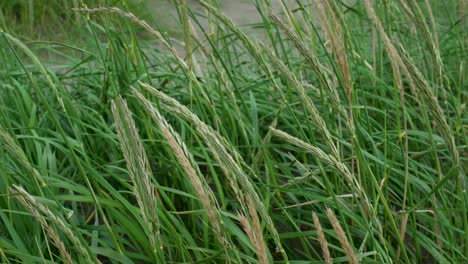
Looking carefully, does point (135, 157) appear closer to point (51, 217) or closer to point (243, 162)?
point (51, 217)

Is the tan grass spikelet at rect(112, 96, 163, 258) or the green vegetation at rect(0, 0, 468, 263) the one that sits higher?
the tan grass spikelet at rect(112, 96, 163, 258)

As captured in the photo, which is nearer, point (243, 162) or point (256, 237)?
point (256, 237)

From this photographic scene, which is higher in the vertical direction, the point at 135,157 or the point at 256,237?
the point at 135,157

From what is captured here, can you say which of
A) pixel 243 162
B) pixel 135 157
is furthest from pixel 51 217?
pixel 243 162

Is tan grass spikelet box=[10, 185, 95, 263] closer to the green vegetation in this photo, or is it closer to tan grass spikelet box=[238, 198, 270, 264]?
the green vegetation

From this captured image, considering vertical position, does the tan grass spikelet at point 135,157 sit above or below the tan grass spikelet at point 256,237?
above

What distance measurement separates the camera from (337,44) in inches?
62.8

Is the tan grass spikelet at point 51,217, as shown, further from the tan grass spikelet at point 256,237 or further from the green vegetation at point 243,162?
the tan grass spikelet at point 256,237

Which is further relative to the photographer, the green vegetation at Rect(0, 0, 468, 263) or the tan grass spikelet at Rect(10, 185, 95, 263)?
the green vegetation at Rect(0, 0, 468, 263)

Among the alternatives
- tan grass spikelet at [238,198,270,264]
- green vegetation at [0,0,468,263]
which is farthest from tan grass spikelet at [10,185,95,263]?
tan grass spikelet at [238,198,270,264]

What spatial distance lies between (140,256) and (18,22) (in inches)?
142

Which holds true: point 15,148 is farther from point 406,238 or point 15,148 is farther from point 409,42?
point 409,42

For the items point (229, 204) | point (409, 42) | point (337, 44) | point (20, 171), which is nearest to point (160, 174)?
point (229, 204)

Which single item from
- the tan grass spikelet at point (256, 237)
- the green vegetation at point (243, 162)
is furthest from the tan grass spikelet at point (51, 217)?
the tan grass spikelet at point (256, 237)
